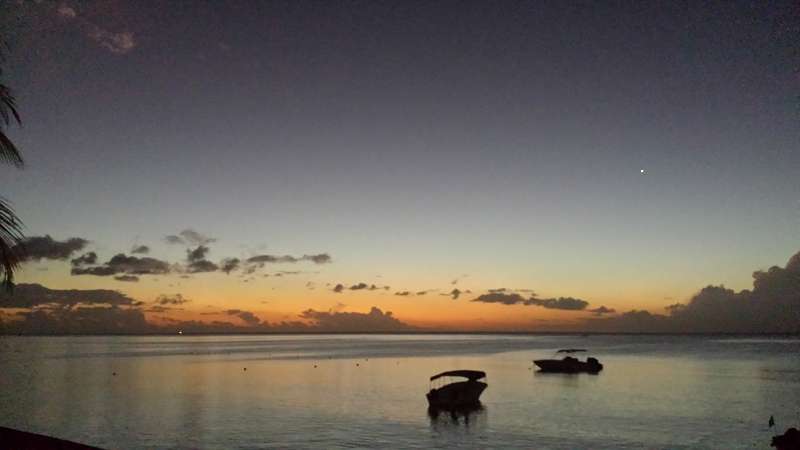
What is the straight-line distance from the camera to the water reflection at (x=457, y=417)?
2015 inches

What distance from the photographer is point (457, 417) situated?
55.4 metres

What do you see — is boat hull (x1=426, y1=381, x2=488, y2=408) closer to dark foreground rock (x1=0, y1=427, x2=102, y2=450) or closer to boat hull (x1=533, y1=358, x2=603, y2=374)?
boat hull (x1=533, y1=358, x2=603, y2=374)

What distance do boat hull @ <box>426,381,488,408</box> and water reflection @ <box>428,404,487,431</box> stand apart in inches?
16.7

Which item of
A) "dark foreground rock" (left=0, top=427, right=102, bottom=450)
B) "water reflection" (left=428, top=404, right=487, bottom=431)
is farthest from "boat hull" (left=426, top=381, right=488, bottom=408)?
"dark foreground rock" (left=0, top=427, right=102, bottom=450)

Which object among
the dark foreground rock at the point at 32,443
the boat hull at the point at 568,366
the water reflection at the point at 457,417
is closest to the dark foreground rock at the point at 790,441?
the water reflection at the point at 457,417

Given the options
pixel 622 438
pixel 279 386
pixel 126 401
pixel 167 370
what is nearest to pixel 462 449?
pixel 622 438

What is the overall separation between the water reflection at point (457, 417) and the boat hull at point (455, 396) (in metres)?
0.42

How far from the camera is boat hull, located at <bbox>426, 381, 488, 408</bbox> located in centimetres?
5903

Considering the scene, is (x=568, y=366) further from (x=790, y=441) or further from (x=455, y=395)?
(x=790, y=441)

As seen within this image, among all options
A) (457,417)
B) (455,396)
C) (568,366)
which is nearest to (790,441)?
(457,417)

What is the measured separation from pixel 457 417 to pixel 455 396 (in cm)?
425

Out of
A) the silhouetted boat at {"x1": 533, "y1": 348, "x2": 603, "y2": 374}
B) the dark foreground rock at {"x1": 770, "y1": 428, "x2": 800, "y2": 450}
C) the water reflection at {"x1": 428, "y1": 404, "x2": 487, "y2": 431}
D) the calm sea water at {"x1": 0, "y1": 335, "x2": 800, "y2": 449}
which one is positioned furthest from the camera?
the silhouetted boat at {"x1": 533, "y1": 348, "x2": 603, "y2": 374}

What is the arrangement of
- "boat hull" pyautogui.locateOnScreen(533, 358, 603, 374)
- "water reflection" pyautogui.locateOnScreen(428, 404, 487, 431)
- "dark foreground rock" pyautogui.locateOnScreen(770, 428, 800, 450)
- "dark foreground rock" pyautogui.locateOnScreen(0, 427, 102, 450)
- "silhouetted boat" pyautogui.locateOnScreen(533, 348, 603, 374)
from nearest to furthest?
"dark foreground rock" pyautogui.locateOnScreen(0, 427, 102, 450)
"dark foreground rock" pyautogui.locateOnScreen(770, 428, 800, 450)
"water reflection" pyautogui.locateOnScreen(428, 404, 487, 431)
"boat hull" pyautogui.locateOnScreen(533, 358, 603, 374)
"silhouetted boat" pyautogui.locateOnScreen(533, 348, 603, 374)

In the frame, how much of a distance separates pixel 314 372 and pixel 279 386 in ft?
82.6
